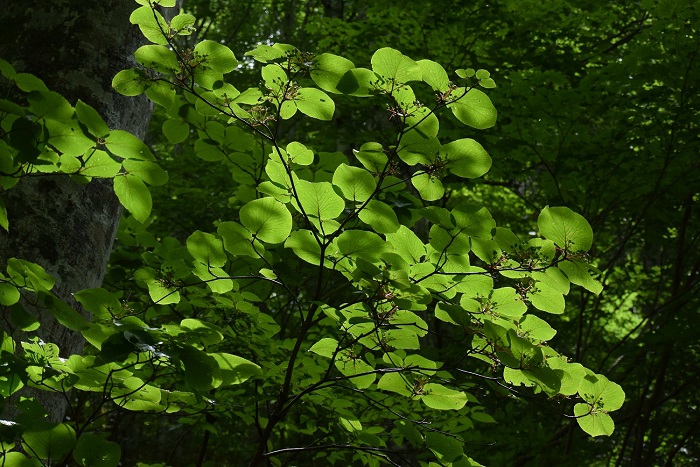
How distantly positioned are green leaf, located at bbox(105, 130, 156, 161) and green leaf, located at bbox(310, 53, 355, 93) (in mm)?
352

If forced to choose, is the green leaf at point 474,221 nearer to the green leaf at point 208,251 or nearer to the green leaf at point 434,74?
the green leaf at point 434,74

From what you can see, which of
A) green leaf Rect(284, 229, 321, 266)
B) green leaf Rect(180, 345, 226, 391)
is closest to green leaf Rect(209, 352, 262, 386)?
green leaf Rect(180, 345, 226, 391)

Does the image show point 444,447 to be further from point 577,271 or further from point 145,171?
point 145,171

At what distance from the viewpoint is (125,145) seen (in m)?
1.11

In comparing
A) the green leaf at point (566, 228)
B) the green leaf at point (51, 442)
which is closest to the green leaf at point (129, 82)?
the green leaf at point (51, 442)

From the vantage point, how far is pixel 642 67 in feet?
12.7

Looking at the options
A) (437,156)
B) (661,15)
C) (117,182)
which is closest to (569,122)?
(661,15)

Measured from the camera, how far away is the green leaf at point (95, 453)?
3.95 feet

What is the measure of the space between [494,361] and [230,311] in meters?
1.21

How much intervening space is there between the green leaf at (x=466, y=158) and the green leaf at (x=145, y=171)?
1.78 ft

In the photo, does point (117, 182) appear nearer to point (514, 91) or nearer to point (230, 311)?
point (230, 311)

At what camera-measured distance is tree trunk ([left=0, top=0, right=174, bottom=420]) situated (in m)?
1.42

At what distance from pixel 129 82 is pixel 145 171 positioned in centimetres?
28

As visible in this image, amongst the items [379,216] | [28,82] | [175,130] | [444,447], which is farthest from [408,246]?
[28,82]
